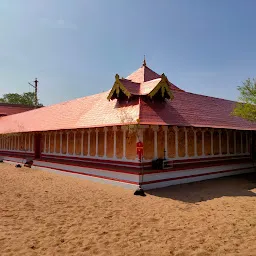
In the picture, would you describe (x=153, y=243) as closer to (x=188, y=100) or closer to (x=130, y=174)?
(x=130, y=174)

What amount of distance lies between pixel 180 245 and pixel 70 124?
1128cm

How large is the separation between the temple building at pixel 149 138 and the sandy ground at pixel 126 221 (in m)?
1.38

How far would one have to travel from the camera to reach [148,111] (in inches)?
433

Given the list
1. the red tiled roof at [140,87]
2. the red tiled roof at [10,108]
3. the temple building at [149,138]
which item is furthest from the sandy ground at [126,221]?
the red tiled roof at [10,108]

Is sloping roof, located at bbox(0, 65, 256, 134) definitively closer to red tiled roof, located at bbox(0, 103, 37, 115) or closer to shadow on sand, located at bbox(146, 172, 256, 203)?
shadow on sand, located at bbox(146, 172, 256, 203)

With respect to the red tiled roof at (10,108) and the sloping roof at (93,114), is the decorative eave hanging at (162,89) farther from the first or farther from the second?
the red tiled roof at (10,108)

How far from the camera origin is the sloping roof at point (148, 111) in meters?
11.1

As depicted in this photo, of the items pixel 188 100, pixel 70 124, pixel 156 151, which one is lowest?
pixel 156 151

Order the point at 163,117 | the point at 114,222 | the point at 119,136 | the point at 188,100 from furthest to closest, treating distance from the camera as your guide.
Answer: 1. the point at 188,100
2. the point at 119,136
3. the point at 163,117
4. the point at 114,222

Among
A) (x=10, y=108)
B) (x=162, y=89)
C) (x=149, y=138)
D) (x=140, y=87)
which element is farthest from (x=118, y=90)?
(x=10, y=108)

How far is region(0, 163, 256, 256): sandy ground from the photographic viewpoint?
Result: 4666 mm

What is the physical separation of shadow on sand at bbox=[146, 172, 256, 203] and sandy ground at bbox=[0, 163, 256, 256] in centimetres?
4

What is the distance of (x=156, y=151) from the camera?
11.0 metres

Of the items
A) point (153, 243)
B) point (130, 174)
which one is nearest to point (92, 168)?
point (130, 174)
